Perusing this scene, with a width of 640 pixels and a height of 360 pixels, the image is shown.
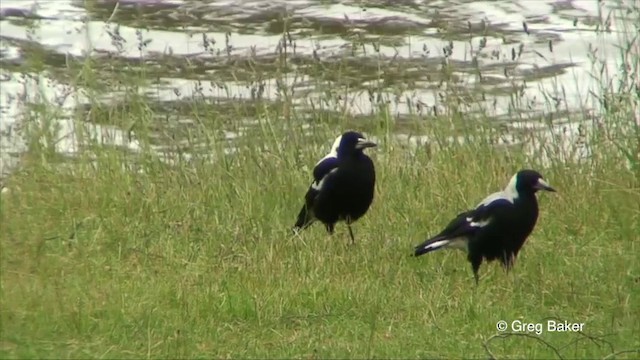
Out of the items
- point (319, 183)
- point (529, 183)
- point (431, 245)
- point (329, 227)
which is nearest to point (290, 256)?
point (431, 245)

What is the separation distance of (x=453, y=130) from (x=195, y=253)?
2.69 meters

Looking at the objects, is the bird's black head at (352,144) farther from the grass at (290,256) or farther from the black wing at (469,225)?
the black wing at (469,225)

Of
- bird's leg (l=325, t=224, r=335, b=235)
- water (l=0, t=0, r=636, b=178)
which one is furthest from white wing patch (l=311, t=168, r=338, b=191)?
water (l=0, t=0, r=636, b=178)

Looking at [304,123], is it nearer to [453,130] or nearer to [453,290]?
[453,130]

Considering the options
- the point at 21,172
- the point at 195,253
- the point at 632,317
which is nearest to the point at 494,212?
the point at 632,317

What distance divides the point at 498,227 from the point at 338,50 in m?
6.44

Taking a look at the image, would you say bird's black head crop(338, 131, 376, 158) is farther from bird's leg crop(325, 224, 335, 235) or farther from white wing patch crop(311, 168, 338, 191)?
bird's leg crop(325, 224, 335, 235)

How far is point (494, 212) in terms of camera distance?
7020 millimetres

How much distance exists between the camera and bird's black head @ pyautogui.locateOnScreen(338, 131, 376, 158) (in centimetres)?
816

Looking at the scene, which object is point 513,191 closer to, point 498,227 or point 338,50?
point 498,227

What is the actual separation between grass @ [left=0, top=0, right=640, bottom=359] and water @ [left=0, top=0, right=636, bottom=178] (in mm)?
475

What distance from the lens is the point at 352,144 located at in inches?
322

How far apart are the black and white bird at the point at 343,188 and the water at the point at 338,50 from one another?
4.70 ft

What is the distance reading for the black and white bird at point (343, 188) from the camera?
808 cm
